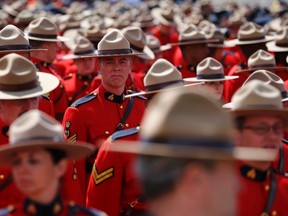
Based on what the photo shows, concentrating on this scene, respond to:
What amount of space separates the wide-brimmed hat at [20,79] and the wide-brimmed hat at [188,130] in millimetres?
3371

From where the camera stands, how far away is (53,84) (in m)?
7.32

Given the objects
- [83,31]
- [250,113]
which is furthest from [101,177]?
[83,31]

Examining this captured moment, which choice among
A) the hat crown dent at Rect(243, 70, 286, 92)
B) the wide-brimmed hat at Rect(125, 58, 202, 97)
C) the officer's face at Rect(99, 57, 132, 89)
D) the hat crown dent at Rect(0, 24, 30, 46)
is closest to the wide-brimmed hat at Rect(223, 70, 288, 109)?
the hat crown dent at Rect(243, 70, 286, 92)

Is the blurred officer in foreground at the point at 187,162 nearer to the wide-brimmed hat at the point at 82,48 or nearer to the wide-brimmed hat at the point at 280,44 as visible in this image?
the wide-brimmed hat at the point at 280,44

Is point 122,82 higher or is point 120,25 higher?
point 122,82

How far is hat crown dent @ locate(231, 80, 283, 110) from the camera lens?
19.4ft

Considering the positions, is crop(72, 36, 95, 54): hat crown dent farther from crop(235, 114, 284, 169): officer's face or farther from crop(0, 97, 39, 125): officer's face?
crop(235, 114, 284, 169): officer's face

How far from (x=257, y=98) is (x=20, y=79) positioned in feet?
6.52

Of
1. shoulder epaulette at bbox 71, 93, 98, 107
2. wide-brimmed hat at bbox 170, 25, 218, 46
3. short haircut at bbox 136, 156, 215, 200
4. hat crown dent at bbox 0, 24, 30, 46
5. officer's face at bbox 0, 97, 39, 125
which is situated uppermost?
short haircut at bbox 136, 156, 215, 200

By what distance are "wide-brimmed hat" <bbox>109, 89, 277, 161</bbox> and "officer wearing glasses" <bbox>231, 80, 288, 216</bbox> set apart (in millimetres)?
1988

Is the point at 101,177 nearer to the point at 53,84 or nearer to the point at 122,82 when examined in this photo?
the point at 53,84

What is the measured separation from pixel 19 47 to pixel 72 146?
4.68 m

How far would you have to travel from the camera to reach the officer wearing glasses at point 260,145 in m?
5.79

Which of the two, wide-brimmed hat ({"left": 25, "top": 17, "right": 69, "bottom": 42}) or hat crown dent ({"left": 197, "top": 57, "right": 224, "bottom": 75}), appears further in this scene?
wide-brimmed hat ({"left": 25, "top": 17, "right": 69, "bottom": 42})
